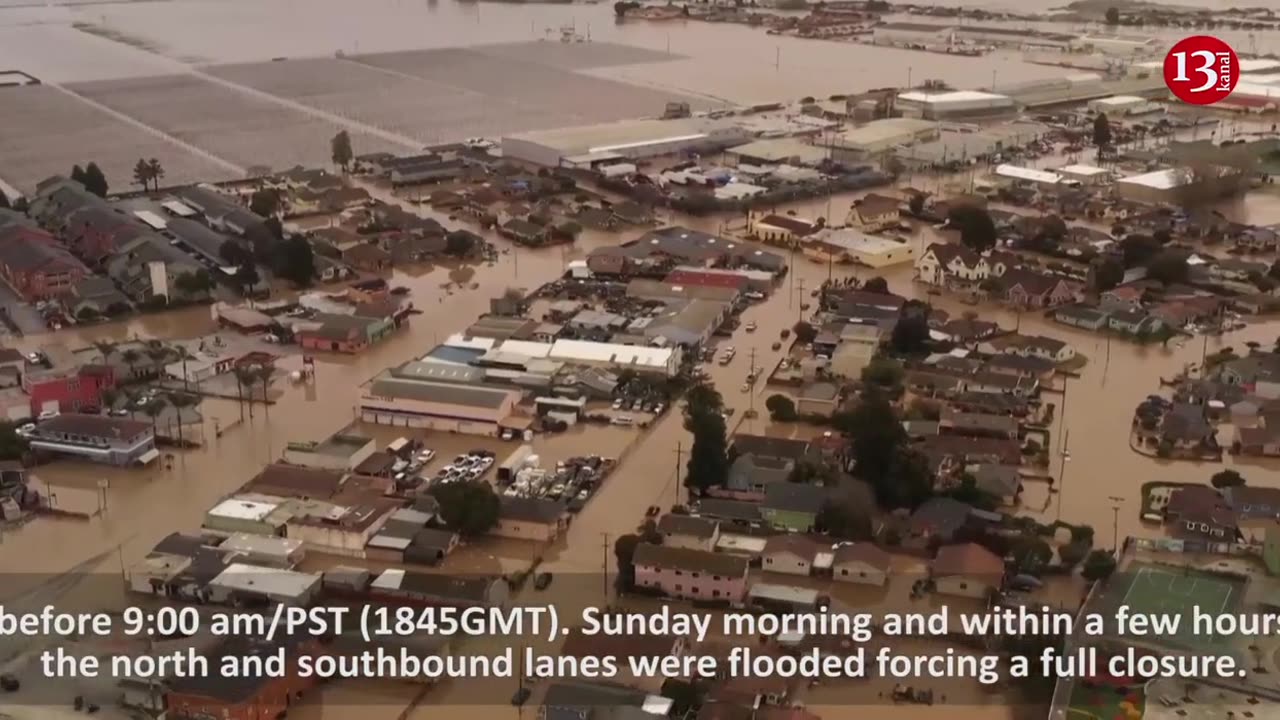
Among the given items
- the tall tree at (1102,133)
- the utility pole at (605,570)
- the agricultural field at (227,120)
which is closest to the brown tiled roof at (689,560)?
the utility pole at (605,570)

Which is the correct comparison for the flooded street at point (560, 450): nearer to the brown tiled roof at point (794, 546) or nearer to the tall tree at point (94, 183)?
the brown tiled roof at point (794, 546)

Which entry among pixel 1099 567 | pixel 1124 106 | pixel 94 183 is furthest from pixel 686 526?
pixel 1124 106

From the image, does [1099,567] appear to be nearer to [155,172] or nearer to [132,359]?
[132,359]

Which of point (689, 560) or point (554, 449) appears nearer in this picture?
point (689, 560)

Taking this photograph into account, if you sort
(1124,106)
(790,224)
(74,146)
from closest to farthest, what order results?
1. (790,224)
2. (74,146)
3. (1124,106)

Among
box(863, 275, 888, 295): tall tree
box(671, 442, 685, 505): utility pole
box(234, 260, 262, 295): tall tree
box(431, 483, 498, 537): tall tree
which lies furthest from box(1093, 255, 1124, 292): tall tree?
box(234, 260, 262, 295): tall tree

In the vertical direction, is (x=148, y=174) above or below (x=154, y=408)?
above

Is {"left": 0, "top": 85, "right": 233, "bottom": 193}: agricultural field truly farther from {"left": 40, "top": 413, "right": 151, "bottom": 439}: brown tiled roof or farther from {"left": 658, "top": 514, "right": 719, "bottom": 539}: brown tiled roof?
{"left": 658, "top": 514, "right": 719, "bottom": 539}: brown tiled roof

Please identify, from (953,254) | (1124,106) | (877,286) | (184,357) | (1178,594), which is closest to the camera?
(1178,594)
